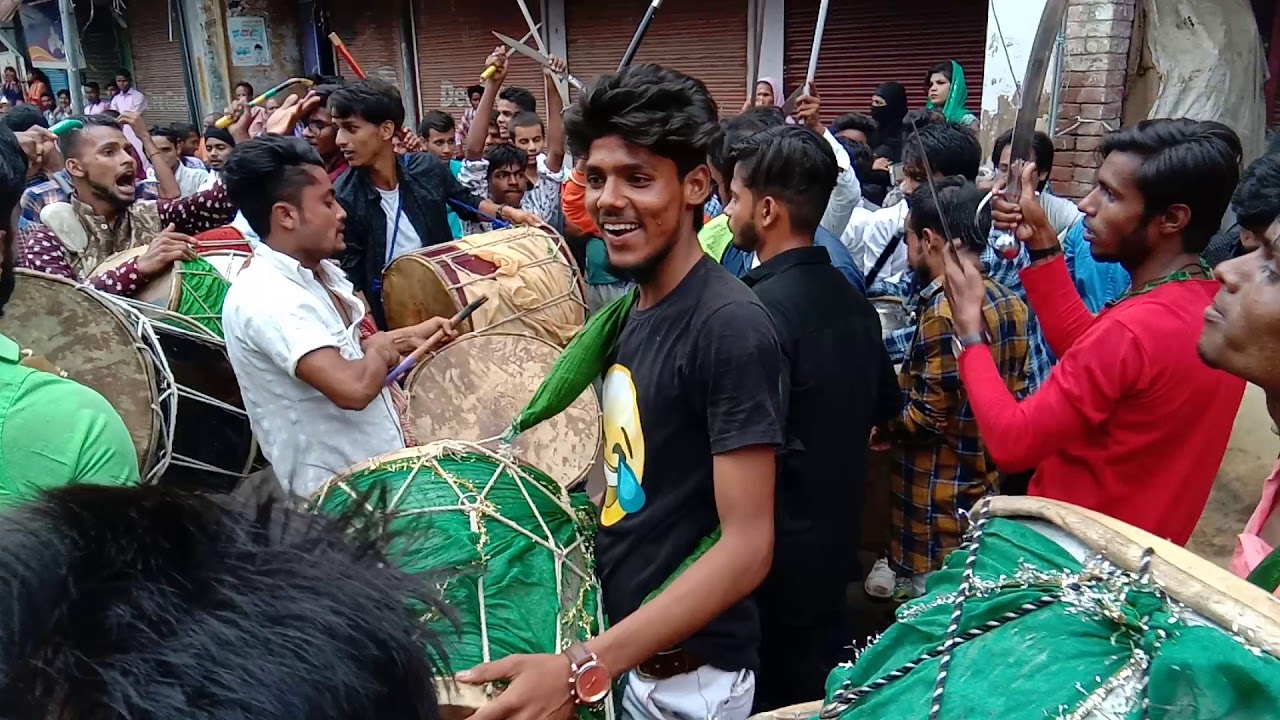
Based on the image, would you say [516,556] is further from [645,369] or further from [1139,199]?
[1139,199]

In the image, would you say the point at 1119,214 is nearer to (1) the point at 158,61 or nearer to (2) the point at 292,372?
(2) the point at 292,372

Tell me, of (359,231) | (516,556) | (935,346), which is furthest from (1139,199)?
(359,231)

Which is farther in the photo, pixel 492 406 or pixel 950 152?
pixel 950 152

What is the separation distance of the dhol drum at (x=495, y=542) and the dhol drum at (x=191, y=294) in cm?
174

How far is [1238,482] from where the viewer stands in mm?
3168

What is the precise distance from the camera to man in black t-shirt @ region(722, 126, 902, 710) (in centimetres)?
213

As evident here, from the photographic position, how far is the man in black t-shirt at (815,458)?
2131 mm

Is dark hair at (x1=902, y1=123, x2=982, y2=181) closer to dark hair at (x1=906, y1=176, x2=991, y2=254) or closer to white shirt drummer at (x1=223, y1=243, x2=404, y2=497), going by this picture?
dark hair at (x1=906, y1=176, x2=991, y2=254)

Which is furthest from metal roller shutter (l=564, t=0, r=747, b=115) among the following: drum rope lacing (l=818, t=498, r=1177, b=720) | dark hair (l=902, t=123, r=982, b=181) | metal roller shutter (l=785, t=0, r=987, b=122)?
drum rope lacing (l=818, t=498, r=1177, b=720)

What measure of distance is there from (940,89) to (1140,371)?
4789 mm

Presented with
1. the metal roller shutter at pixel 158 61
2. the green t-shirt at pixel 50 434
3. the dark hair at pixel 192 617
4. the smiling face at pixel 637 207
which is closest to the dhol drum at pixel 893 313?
the smiling face at pixel 637 207

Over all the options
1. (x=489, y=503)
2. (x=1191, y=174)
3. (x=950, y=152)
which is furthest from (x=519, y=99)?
(x=489, y=503)

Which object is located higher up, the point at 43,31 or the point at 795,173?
the point at 43,31

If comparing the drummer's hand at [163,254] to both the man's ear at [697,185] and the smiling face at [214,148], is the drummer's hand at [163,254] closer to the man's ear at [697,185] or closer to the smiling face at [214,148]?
the man's ear at [697,185]
